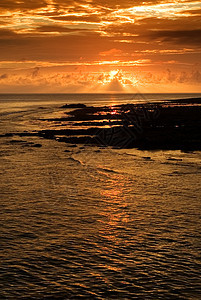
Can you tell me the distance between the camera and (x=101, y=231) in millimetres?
18250

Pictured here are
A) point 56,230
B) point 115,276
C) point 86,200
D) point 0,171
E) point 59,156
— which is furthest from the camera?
point 59,156

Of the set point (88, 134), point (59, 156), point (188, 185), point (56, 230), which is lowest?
point (88, 134)

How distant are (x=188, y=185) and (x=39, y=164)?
15.0m

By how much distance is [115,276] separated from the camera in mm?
13922

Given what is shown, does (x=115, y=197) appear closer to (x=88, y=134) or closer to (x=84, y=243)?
(x=84, y=243)

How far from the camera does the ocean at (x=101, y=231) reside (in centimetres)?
1338

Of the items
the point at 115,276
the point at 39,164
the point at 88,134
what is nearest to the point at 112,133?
the point at 88,134

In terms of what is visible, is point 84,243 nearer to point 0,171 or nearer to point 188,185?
point 188,185

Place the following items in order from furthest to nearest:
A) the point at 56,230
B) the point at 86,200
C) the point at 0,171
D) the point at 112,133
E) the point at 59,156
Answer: the point at 112,133 → the point at 59,156 → the point at 0,171 → the point at 86,200 → the point at 56,230

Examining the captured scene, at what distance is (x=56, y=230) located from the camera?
1842cm

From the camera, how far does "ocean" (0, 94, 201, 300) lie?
13.4m

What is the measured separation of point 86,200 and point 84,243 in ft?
→ 22.0

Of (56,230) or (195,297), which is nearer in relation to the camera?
(195,297)

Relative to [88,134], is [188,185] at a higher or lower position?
higher
